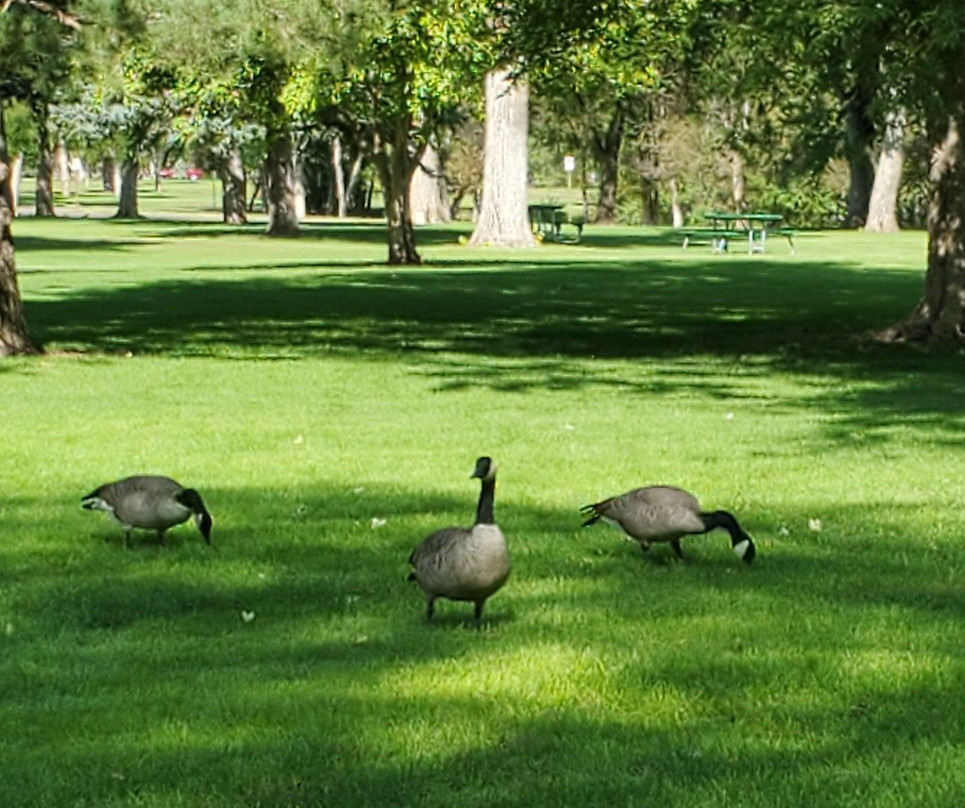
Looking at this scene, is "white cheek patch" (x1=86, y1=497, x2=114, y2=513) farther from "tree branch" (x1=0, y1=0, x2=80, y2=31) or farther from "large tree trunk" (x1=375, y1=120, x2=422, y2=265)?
"large tree trunk" (x1=375, y1=120, x2=422, y2=265)

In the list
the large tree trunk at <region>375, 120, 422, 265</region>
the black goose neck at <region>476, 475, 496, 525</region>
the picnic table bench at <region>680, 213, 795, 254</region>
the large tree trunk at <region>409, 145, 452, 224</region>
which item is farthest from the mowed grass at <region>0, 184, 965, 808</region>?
the large tree trunk at <region>409, 145, 452, 224</region>

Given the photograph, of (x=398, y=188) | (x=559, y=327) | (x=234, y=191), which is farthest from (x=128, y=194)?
(x=559, y=327)

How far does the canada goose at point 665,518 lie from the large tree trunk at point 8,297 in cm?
1231

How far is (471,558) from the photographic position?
7.12m

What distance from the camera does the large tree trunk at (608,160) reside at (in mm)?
75312

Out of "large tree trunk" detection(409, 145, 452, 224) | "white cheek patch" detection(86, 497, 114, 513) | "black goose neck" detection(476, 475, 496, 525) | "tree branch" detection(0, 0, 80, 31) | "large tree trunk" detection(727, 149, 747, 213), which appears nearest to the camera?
"black goose neck" detection(476, 475, 496, 525)

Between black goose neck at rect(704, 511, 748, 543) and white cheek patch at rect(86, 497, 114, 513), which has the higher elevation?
black goose neck at rect(704, 511, 748, 543)

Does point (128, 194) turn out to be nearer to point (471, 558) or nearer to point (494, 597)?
point (494, 597)

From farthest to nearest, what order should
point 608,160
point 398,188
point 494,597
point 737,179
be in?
1. point 608,160
2. point 737,179
3. point 398,188
4. point 494,597

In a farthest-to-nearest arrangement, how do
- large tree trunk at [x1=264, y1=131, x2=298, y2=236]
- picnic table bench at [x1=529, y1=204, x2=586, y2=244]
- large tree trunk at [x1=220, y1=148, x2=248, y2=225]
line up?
1. large tree trunk at [x1=220, y1=148, x2=248, y2=225]
2. large tree trunk at [x1=264, y1=131, x2=298, y2=236]
3. picnic table bench at [x1=529, y1=204, x2=586, y2=244]

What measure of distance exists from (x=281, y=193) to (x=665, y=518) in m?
49.9

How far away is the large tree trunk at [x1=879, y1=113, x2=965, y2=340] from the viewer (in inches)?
844

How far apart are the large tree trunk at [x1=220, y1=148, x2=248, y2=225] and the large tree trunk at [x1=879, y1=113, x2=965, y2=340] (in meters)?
50.5

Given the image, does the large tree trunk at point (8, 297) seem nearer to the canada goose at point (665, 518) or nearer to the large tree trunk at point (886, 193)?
the canada goose at point (665, 518)
